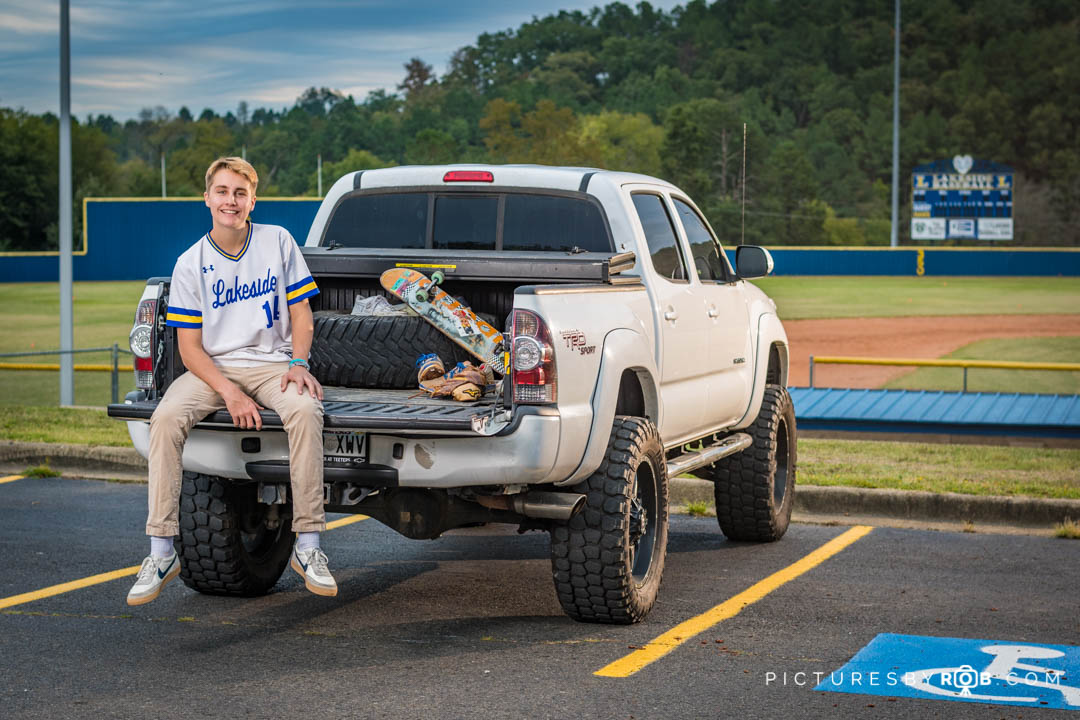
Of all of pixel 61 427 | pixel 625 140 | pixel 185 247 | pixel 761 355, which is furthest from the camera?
pixel 625 140

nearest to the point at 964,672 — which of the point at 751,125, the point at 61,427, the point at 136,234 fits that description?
the point at 61,427

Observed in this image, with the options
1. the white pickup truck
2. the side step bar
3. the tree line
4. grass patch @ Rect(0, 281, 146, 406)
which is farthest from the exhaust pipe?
the tree line

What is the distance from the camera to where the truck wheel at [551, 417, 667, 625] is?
20.2 ft

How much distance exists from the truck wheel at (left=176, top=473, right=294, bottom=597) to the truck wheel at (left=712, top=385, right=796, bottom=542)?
8.95 ft

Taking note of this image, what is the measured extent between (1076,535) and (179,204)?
46028mm

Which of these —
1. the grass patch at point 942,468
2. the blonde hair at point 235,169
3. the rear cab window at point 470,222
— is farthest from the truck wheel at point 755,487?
the blonde hair at point 235,169

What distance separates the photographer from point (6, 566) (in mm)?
7555

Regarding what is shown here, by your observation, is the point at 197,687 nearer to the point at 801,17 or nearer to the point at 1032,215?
the point at 1032,215

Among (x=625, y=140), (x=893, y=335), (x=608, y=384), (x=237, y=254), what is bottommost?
(x=893, y=335)

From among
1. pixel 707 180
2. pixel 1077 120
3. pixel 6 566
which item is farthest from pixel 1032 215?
pixel 6 566

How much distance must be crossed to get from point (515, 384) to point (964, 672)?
205 centimetres

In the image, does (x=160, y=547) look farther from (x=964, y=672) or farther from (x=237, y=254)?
(x=964, y=672)

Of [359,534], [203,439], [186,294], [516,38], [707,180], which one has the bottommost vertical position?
[359,534]

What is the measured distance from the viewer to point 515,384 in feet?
19.0
